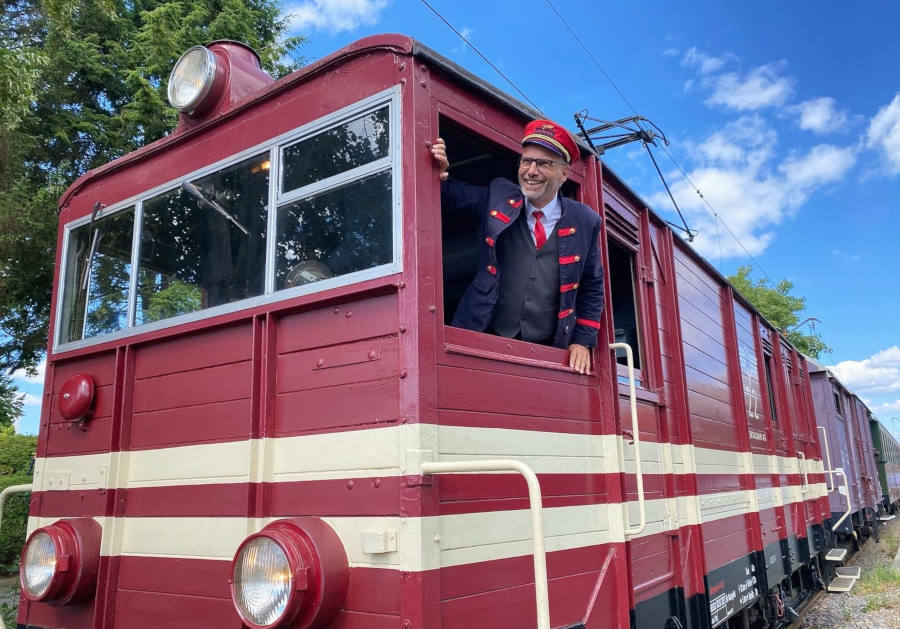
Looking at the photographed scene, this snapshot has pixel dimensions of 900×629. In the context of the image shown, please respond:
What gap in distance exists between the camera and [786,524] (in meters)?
6.46

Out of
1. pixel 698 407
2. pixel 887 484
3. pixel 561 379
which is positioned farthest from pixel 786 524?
pixel 887 484

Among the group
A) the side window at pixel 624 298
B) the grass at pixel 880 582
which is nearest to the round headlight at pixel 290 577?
the side window at pixel 624 298

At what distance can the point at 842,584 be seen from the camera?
8359 mm

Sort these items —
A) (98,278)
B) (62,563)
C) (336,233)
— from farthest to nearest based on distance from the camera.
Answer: (98,278), (62,563), (336,233)

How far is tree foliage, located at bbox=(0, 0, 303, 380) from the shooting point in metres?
8.91

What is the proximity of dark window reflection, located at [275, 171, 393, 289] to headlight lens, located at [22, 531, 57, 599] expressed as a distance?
1.60 m

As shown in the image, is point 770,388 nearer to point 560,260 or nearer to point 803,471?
point 803,471

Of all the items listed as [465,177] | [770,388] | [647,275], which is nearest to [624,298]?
[647,275]

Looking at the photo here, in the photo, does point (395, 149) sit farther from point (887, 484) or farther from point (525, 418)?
point (887, 484)

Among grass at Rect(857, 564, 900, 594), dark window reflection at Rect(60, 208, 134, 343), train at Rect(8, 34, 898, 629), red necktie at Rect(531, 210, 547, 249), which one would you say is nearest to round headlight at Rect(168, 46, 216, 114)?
train at Rect(8, 34, 898, 629)

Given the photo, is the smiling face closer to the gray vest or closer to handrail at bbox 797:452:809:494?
the gray vest

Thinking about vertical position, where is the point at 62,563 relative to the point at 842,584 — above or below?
above

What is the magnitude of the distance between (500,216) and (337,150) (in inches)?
30.7

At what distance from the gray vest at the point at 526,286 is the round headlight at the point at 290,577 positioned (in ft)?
4.15
